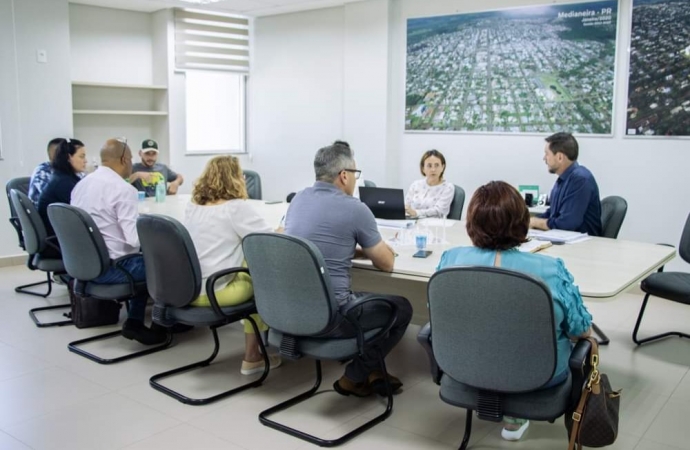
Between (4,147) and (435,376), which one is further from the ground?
(4,147)

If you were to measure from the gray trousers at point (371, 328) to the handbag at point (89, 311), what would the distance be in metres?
2.02

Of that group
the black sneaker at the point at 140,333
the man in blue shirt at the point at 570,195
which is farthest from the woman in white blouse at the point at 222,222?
the man in blue shirt at the point at 570,195

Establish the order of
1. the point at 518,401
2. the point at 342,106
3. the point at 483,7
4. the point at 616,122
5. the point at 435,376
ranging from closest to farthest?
the point at 518,401 → the point at 435,376 → the point at 616,122 → the point at 483,7 → the point at 342,106

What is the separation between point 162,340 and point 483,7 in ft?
13.7

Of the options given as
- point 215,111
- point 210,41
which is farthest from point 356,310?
point 215,111

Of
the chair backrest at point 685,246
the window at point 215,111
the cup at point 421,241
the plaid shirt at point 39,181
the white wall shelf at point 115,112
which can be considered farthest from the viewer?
the window at point 215,111

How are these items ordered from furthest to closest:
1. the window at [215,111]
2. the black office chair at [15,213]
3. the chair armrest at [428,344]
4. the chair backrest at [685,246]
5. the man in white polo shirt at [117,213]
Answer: the window at [215,111] → the black office chair at [15,213] → the chair backrest at [685,246] → the man in white polo shirt at [117,213] → the chair armrest at [428,344]

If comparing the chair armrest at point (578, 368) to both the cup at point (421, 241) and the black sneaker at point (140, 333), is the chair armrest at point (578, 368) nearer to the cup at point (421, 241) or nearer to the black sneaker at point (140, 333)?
the cup at point (421, 241)

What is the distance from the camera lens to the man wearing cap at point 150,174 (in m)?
6.08

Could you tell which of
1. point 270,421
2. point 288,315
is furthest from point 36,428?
point 288,315

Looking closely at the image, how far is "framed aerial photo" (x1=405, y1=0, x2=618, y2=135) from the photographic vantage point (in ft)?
18.7

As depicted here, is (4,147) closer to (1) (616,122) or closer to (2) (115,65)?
(2) (115,65)

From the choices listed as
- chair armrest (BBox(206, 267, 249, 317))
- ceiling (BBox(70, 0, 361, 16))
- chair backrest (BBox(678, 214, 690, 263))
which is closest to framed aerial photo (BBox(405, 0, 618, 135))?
ceiling (BBox(70, 0, 361, 16))

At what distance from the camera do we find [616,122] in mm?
5660
